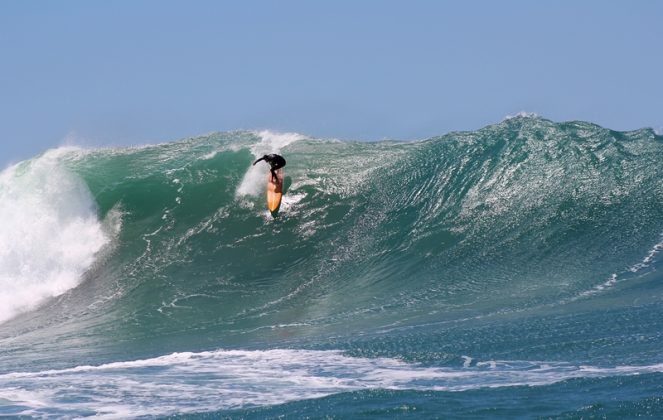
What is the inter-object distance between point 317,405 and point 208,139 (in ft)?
59.0

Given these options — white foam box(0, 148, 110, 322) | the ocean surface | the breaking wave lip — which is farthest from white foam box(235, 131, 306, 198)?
the breaking wave lip

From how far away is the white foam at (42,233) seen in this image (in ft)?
69.6

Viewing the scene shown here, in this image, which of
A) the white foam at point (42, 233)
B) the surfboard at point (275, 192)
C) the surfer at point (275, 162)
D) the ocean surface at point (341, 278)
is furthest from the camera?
the surfboard at point (275, 192)

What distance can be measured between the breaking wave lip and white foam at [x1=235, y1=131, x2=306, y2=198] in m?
10.4

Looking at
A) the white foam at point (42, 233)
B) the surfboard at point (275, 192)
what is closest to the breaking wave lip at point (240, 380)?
the white foam at point (42, 233)

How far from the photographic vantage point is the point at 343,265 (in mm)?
20344

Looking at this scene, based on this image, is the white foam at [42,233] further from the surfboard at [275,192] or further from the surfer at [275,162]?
the surfer at [275,162]

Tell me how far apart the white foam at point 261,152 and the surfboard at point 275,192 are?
0.61 m

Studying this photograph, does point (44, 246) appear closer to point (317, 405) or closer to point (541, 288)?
point (541, 288)

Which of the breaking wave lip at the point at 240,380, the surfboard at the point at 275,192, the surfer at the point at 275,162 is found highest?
the surfer at the point at 275,162

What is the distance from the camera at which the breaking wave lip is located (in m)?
11.6

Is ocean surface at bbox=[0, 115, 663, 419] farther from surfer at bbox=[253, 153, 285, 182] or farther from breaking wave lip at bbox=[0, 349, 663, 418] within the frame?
surfer at bbox=[253, 153, 285, 182]

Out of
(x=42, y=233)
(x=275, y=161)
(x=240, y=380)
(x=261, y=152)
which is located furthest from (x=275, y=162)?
(x=240, y=380)

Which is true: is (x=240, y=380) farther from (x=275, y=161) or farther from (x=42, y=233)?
(x=42, y=233)
